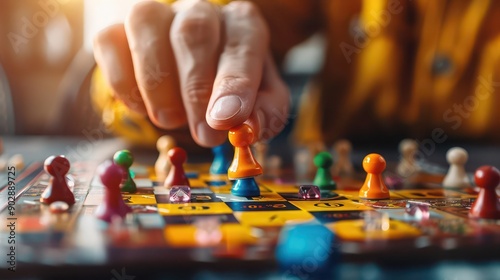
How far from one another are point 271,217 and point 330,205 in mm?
150

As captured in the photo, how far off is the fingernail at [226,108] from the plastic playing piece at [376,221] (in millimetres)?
317

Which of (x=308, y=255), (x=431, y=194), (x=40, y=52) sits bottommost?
(x=308, y=255)

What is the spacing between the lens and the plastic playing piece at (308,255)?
1.83 feet

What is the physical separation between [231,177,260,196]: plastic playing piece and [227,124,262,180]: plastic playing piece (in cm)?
1

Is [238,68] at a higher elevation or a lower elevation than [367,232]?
higher

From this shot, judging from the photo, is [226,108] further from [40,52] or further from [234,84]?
[40,52]

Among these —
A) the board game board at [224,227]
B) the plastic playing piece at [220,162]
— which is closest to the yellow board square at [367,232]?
the board game board at [224,227]

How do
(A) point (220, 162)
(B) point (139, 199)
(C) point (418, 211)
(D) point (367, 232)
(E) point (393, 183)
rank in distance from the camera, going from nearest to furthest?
(D) point (367, 232), (C) point (418, 211), (B) point (139, 199), (E) point (393, 183), (A) point (220, 162)

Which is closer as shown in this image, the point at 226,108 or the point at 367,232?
the point at 367,232

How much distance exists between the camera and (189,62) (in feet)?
3.84

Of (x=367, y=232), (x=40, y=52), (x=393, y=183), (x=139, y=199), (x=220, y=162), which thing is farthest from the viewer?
(x=40, y=52)

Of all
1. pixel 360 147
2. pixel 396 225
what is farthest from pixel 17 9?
pixel 396 225

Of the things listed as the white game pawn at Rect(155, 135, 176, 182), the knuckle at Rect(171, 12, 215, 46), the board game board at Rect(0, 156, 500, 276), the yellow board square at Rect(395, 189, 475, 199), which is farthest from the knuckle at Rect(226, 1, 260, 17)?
the yellow board square at Rect(395, 189, 475, 199)

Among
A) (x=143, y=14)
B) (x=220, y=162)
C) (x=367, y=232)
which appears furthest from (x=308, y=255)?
(x=143, y=14)
